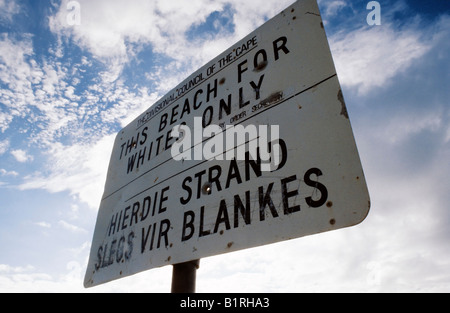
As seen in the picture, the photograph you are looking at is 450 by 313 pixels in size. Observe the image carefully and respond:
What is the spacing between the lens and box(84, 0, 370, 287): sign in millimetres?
1051

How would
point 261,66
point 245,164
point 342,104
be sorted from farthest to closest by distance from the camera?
point 261,66 → point 245,164 → point 342,104

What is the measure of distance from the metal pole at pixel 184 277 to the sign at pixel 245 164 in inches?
3.2

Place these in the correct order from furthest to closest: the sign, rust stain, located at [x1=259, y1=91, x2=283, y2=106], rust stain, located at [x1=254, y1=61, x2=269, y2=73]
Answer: rust stain, located at [x1=254, y1=61, x2=269, y2=73] < rust stain, located at [x1=259, y1=91, x2=283, y2=106] < the sign

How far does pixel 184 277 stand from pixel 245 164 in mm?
721

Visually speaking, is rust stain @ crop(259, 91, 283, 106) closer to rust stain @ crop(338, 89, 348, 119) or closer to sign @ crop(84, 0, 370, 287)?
sign @ crop(84, 0, 370, 287)

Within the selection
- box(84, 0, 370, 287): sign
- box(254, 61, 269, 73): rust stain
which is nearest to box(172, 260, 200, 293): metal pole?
box(84, 0, 370, 287): sign

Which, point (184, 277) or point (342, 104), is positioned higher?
point (342, 104)

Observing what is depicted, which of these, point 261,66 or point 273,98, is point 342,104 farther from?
point 261,66

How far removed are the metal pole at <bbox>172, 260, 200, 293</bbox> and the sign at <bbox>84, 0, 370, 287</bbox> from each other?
8 centimetres

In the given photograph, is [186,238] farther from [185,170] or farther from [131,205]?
[131,205]

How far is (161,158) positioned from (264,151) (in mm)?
910

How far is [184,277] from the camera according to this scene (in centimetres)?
138

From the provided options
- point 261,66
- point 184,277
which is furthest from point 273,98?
point 184,277

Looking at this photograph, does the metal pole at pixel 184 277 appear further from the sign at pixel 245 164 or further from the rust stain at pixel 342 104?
the rust stain at pixel 342 104
